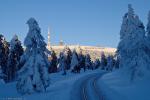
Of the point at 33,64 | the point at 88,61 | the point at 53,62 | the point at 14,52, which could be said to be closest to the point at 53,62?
the point at 53,62

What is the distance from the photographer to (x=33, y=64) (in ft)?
160

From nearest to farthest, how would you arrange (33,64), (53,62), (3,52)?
1. (33,64)
2. (3,52)
3. (53,62)

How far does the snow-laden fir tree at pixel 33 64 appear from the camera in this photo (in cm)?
4825

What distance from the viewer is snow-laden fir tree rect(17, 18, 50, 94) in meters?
48.2

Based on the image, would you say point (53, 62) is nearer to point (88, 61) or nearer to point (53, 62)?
point (53, 62)

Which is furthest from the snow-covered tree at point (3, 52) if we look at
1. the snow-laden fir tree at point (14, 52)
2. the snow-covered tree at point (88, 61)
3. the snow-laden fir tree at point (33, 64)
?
the snow-covered tree at point (88, 61)

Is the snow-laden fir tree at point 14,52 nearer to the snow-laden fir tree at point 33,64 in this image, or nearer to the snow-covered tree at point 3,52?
the snow-covered tree at point 3,52

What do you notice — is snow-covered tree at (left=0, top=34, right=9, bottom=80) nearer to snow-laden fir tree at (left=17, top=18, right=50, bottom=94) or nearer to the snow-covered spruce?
the snow-covered spruce

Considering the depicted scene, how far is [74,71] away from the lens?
12231 cm

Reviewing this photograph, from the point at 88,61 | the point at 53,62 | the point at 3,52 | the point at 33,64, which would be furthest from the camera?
the point at 88,61

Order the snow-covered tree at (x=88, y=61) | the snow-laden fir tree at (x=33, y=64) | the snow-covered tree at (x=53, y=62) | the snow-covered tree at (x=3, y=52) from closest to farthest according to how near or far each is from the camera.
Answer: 1. the snow-laden fir tree at (x=33, y=64)
2. the snow-covered tree at (x=3, y=52)
3. the snow-covered tree at (x=53, y=62)
4. the snow-covered tree at (x=88, y=61)

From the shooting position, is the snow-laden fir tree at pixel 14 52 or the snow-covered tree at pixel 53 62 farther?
the snow-covered tree at pixel 53 62

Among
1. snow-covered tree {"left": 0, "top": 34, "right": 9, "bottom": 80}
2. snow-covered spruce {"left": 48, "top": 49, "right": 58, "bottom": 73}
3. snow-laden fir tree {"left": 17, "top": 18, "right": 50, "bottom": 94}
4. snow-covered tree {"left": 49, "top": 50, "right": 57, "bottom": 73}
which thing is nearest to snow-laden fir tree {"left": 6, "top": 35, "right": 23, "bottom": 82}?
snow-covered tree {"left": 0, "top": 34, "right": 9, "bottom": 80}

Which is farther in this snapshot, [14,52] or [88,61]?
[88,61]
